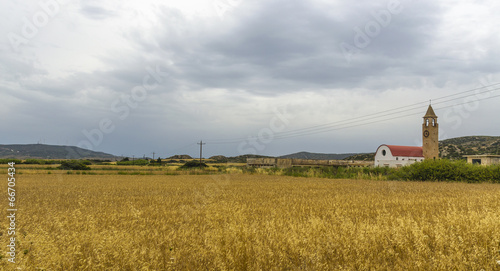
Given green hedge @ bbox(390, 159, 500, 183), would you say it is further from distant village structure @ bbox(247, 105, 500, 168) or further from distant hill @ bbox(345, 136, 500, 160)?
distant hill @ bbox(345, 136, 500, 160)

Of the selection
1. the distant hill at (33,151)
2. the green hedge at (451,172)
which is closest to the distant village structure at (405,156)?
the green hedge at (451,172)

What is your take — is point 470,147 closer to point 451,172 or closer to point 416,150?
point 416,150

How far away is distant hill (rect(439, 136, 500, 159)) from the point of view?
97.2 meters

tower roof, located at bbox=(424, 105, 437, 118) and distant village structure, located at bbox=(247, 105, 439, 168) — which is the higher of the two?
tower roof, located at bbox=(424, 105, 437, 118)

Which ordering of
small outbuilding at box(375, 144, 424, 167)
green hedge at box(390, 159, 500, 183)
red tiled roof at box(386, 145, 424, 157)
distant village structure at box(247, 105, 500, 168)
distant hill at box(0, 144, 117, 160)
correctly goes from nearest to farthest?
green hedge at box(390, 159, 500, 183), distant village structure at box(247, 105, 500, 168), small outbuilding at box(375, 144, 424, 167), red tiled roof at box(386, 145, 424, 157), distant hill at box(0, 144, 117, 160)

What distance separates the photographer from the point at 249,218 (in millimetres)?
9875

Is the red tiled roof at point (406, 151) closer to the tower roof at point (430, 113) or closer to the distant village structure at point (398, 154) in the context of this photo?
the distant village structure at point (398, 154)

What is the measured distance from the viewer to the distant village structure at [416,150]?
64.5 m

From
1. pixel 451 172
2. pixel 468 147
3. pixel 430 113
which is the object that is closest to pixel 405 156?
pixel 430 113

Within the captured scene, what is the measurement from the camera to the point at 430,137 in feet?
211

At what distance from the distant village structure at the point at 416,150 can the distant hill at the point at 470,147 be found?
23.4m

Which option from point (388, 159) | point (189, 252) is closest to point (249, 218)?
point (189, 252)

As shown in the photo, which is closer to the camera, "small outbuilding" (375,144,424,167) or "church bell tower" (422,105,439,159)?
"church bell tower" (422,105,439,159)

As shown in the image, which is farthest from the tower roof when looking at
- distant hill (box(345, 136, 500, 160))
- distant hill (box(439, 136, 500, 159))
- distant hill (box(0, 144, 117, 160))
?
distant hill (box(0, 144, 117, 160))
